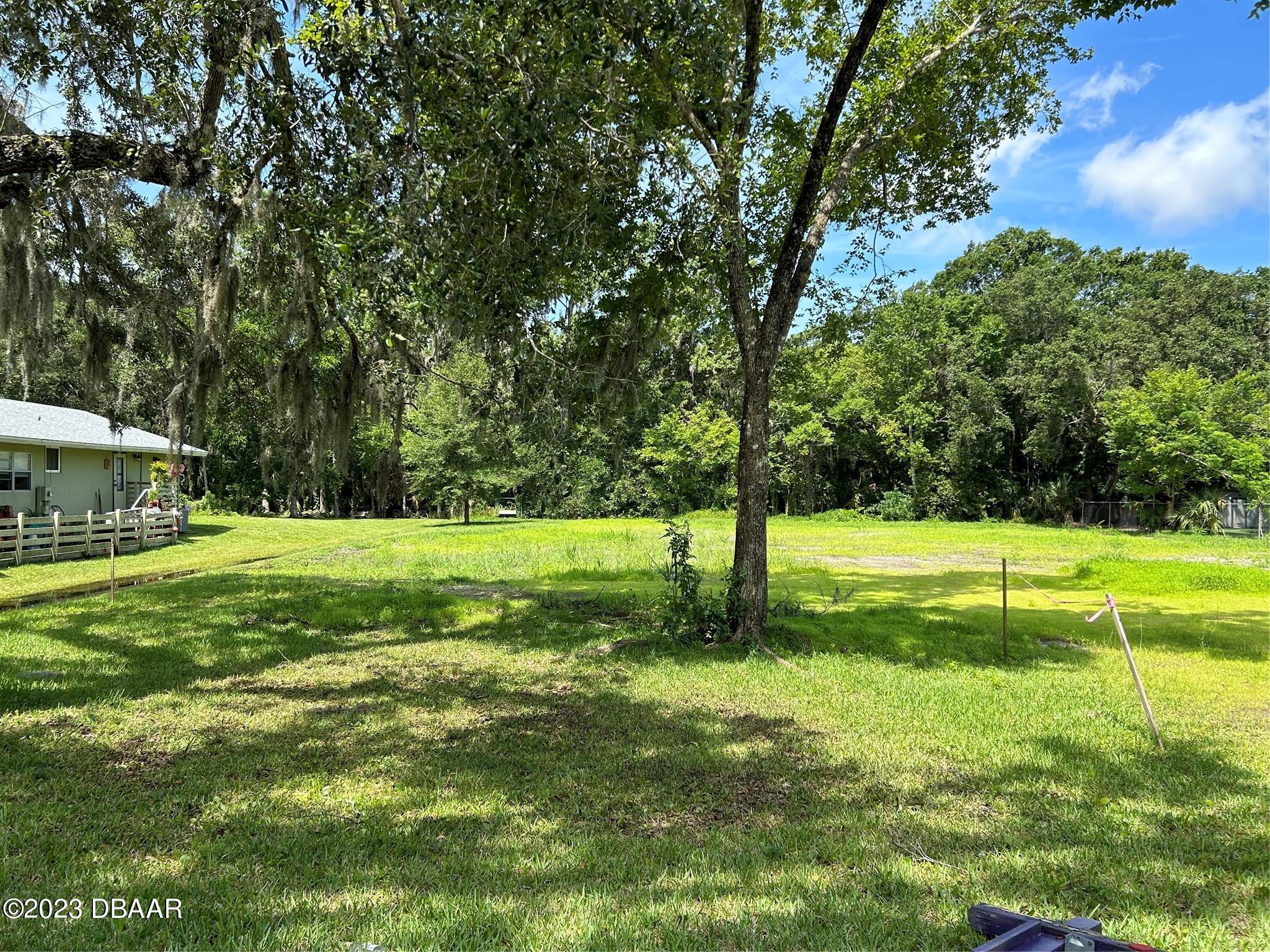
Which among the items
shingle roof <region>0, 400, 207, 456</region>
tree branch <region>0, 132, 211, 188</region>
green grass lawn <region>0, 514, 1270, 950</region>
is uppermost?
tree branch <region>0, 132, 211, 188</region>

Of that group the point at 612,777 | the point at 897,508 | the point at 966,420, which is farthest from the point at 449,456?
the point at 612,777

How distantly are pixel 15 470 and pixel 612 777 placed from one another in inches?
866

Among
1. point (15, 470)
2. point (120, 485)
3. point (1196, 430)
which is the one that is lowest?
point (120, 485)

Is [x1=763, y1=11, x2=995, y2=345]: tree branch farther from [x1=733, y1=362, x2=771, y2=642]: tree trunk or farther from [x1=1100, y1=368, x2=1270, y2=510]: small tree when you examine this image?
[x1=1100, y1=368, x2=1270, y2=510]: small tree

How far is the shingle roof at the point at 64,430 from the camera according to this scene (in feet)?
60.8

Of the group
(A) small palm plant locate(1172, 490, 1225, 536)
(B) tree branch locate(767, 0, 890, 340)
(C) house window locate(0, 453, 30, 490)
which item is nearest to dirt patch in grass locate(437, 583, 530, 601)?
(B) tree branch locate(767, 0, 890, 340)

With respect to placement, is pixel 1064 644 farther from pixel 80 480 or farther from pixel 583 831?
pixel 80 480

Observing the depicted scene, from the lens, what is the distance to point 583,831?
371cm

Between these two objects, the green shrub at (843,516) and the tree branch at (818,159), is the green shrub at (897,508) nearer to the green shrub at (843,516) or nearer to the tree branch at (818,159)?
the green shrub at (843,516)

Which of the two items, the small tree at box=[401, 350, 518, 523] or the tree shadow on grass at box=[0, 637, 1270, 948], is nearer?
the tree shadow on grass at box=[0, 637, 1270, 948]

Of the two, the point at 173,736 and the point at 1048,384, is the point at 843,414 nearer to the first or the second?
the point at 1048,384

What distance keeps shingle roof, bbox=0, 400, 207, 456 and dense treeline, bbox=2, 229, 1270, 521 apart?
1.96 meters

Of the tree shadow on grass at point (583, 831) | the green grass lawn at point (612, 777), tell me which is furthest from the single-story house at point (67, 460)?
the tree shadow on grass at point (583, 831)

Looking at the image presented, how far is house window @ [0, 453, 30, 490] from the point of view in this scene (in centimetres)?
1895
